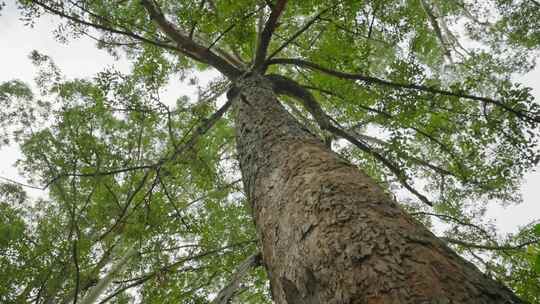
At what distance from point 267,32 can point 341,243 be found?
9.92ft

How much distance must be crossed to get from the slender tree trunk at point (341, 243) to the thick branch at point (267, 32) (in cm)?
160

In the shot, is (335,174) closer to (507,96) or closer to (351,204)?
(351,204)

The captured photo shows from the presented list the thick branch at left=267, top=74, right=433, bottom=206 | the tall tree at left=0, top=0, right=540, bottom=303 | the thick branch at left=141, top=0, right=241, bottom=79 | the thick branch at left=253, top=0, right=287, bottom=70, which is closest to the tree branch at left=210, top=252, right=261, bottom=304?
the tall tree at left=0, top=0, right=540, bottom=303

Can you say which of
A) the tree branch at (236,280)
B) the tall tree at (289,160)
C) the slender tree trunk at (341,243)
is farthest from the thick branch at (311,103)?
the tree branch at (236,280)

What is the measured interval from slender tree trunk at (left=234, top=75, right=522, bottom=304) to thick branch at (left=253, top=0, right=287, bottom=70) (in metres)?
1.60

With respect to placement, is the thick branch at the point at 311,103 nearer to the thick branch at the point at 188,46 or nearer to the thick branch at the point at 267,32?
the thick branch at the point at 267,32

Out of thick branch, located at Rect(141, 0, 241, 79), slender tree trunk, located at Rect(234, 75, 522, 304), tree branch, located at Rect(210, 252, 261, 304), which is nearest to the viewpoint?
slender tree trunk, located at Rect(234, 75, 522, 304)

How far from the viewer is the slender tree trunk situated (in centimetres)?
95

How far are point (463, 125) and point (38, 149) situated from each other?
6477 mm

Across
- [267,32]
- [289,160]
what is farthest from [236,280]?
[267,32]

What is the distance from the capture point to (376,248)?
A: 1.12 metres

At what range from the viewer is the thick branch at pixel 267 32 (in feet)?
10.7

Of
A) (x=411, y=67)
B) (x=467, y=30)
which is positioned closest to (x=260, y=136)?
(x=411, y=67)

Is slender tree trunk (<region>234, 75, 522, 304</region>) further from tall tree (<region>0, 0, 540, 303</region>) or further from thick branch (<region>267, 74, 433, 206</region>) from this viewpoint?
thick branch (<region>267, 74, 433, 206</region>)
